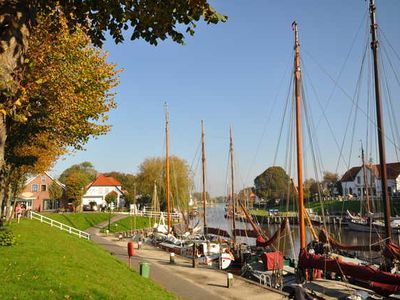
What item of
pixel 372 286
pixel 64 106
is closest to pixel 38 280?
pixel 64 106

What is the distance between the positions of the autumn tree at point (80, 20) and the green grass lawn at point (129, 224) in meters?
52.3

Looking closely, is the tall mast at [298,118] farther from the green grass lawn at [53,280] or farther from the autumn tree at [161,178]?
the autumn tree at [161,178]

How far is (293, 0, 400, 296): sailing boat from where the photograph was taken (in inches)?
659

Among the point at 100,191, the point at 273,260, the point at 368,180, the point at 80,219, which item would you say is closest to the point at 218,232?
the point at 273,260

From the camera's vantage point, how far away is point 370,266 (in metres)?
18.7

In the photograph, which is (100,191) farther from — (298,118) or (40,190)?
(298,118)

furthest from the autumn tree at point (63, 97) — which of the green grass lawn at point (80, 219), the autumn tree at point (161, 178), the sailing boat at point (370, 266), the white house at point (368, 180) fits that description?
the white house at point (368, 180)

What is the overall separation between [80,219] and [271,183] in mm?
90222

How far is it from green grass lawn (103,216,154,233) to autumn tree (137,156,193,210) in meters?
11.7

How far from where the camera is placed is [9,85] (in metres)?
4.45

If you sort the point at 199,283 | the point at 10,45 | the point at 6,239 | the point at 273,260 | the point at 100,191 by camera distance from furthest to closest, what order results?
the point at 100,191 < the point at 273,260 < the point at 199,283 < the point at 6,239 < the point at 10,45

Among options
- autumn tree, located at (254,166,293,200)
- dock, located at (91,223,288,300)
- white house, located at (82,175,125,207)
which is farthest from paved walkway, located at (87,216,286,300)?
autumn tree, located at (254,166,293,200)

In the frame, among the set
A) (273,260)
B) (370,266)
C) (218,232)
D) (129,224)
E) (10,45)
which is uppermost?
(10,45)

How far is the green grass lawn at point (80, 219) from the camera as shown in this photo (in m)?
56.5
